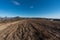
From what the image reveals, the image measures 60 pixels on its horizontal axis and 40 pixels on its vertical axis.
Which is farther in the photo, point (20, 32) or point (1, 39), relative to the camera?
point (20, 32)

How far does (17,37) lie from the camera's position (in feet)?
24.9

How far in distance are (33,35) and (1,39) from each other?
3.27m

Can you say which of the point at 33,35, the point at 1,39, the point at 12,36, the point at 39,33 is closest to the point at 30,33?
the point at 33,35

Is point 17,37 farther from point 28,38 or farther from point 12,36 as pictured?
point 28,38

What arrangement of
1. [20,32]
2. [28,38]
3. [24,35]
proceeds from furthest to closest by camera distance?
[20,32], [24,35], [28,38]

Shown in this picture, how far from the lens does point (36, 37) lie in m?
7.54

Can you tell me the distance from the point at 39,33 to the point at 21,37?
6.48 feet

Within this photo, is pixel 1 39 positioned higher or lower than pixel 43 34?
lower

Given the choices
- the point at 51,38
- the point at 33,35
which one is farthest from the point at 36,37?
the point at 51,38

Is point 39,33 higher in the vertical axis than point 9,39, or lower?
higher

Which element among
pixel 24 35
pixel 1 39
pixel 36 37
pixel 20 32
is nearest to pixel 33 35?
pixel 36 37

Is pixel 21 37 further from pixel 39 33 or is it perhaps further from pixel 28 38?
pixel 39 33

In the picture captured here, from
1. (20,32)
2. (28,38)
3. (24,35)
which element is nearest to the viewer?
(28,38)

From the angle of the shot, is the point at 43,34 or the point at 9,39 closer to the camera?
the point at 9,39
